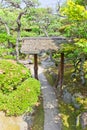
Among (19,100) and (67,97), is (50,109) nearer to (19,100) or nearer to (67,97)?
(67,97)

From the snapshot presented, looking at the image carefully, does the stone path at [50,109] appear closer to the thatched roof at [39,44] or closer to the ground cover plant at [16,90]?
the ground cover plant at [16,90]

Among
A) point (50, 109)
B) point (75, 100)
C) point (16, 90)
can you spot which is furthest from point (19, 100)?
point (75, 100)

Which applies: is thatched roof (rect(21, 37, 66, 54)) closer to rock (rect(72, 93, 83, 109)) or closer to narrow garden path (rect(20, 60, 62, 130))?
rock (rect(72, 93, 83, 109))

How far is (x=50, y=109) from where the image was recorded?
54.9 ft

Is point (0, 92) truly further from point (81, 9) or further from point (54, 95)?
point (81, 9)

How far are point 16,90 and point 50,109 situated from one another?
118 inches

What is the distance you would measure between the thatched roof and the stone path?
420 centimetres

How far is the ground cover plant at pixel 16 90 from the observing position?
567 inches

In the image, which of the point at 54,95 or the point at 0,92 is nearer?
the point at 0,92

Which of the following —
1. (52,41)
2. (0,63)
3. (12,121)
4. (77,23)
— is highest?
(77,23)

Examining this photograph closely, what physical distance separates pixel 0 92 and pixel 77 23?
22.0 ft

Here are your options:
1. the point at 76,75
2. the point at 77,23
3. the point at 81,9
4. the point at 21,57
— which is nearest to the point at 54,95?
the point at 76,75

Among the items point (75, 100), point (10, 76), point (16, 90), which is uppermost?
point (10, 76)

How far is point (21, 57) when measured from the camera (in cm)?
3794
